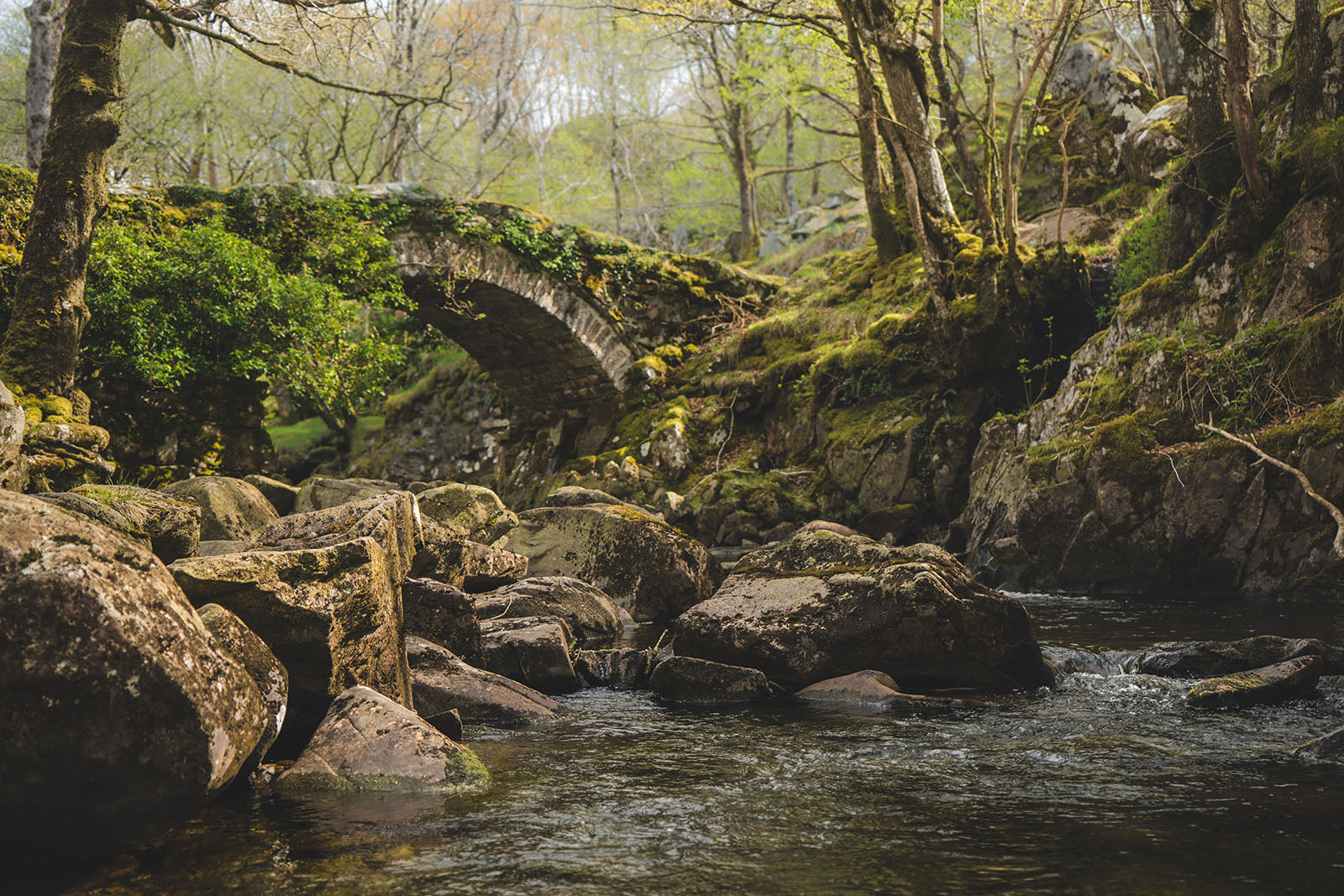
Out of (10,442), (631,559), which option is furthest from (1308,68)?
(10,442)

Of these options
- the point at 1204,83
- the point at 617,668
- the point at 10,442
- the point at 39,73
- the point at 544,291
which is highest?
the point at 39,73

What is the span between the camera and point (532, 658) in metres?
6.14

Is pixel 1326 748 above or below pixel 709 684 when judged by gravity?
above

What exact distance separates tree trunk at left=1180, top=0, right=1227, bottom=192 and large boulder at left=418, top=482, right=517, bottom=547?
29.1 ft

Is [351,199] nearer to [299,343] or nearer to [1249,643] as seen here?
[299,343]

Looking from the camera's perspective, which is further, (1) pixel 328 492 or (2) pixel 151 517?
(1) pixel 328 492

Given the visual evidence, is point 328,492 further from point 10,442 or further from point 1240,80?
point 1240,80

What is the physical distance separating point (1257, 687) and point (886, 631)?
195 centimetres

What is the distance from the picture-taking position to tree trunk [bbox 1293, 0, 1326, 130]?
9.66m

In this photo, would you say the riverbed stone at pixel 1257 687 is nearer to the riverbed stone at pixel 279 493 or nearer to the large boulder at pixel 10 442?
the large boulder at pixel 10 442

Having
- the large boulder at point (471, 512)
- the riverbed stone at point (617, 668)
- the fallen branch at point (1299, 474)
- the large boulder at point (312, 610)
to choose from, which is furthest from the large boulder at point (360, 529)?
the fallen branch at point (1299, 474)

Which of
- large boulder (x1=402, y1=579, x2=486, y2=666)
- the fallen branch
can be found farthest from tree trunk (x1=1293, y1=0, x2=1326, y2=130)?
large boulder (x1=402, y1=579, x2=486, y2=666)

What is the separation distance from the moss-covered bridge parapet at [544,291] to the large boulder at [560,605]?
11.0 metres

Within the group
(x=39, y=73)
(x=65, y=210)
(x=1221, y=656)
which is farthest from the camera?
(x=39, y=73)
